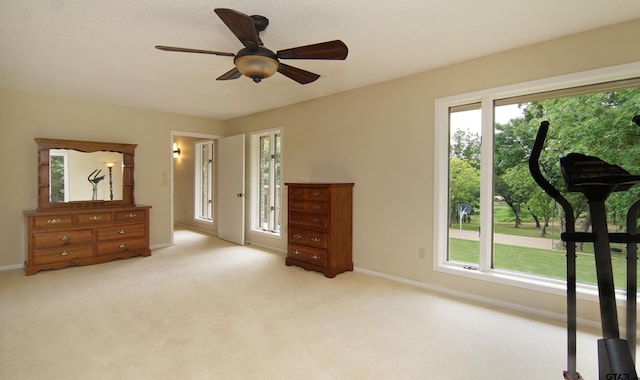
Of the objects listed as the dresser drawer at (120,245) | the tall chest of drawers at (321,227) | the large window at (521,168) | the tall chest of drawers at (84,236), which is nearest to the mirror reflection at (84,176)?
A: the tall chest of drawers at (84,236)

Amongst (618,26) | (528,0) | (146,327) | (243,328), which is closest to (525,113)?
(618,26)

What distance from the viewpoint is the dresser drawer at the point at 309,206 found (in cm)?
384

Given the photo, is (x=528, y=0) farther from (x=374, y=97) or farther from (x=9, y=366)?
(x=9, y=366)

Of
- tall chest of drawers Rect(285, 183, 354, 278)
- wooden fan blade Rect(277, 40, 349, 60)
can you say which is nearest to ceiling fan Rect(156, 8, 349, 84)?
wooden fan blade Rect(277, 40, 349, 60)

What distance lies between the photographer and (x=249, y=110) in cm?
539

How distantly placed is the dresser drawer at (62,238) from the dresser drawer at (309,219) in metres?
2.80

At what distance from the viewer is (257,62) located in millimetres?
2182

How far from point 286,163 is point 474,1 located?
3.49 meters

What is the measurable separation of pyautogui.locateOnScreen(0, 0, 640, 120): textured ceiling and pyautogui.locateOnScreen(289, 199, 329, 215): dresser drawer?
1.51 m

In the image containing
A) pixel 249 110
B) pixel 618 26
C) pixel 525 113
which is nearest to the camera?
pixel 618 26

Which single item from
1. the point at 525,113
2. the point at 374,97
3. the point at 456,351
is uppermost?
the point at 374,97

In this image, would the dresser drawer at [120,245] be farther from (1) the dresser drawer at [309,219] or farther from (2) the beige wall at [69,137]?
(1) the dresser drawer at [309,219]

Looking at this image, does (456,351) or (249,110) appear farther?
(249,110)

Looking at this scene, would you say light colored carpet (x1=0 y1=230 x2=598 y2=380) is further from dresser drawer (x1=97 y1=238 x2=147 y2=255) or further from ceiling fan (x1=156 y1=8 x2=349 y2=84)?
ceiling fan (x1=156 y1=8 x2=349 y2=84)
